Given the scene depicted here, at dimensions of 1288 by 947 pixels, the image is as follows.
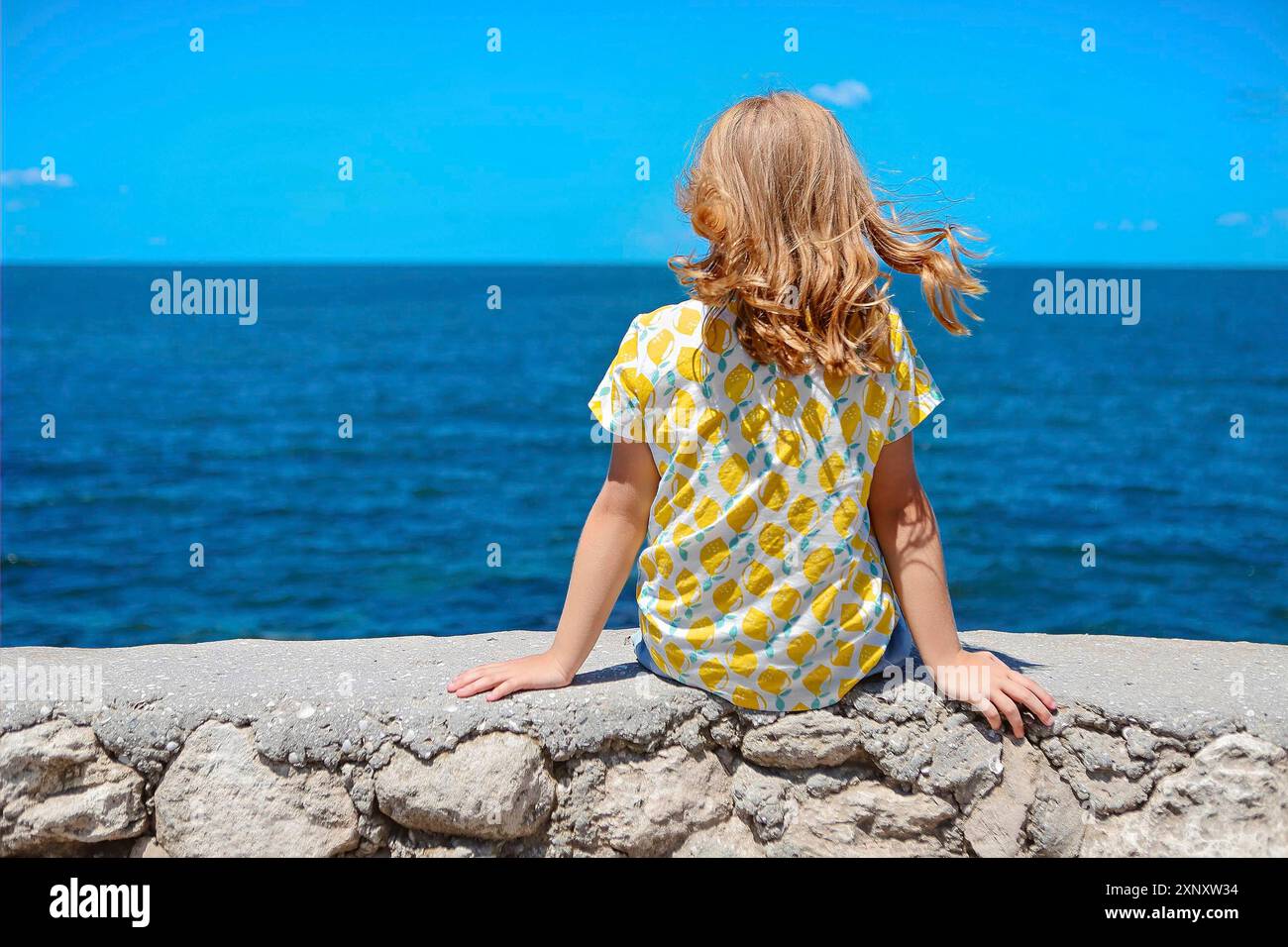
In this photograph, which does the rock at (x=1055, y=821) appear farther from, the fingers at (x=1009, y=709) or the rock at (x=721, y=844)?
the rock at (x=721, y=844)

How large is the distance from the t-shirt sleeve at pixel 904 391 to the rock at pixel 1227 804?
2.84 ft

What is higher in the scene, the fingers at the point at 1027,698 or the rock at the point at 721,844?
the fingers at the point at 1027,698

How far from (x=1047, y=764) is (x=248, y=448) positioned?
26.1m

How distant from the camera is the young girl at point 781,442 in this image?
7.34 feet

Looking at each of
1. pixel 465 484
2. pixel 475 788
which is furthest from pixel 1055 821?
pixel 465 484

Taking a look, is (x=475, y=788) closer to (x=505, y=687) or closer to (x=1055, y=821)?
(x=505, y=687)

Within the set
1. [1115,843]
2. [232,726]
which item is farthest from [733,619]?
[232,726]

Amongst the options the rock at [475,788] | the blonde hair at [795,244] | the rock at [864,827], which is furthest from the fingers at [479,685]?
the blonde hair at [795,244]

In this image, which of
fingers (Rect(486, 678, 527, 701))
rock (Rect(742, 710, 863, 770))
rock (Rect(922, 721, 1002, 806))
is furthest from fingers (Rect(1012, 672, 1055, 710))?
fingers (Rect(486, 678, 527, 701))

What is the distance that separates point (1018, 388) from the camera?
3569 cm

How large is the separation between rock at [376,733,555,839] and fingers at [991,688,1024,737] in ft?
3.03

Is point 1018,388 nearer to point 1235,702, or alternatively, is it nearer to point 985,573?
point 985,573

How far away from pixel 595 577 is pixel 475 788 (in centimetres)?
49

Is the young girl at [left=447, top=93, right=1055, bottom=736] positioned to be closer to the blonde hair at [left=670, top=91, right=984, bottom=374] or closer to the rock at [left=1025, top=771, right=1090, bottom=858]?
the blonde hair at [left=670, top=91, right=984, bottom=374]
